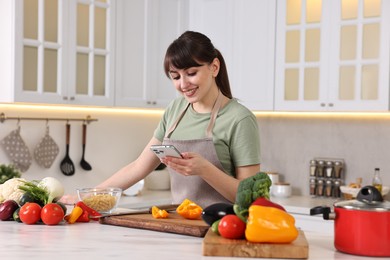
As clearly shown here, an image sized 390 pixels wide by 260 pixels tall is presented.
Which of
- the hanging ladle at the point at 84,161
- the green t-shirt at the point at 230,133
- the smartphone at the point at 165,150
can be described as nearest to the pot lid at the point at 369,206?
the smartphone at the point at 165,150

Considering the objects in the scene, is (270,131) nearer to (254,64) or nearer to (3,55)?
(254,64)

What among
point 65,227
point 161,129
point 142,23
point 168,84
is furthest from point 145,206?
point 65,227

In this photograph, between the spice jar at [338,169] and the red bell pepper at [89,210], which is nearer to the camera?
the red bell pepper at [89,210]

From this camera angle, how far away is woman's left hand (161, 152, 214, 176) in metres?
2.38

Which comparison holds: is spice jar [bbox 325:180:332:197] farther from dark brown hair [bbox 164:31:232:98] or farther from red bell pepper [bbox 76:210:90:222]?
red bell pepper [bbox 76:210:90:222]

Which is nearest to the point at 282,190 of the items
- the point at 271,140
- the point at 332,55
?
the point at 271,140

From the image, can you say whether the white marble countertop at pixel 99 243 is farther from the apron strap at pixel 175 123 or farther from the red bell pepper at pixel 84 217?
the apron strap at pixel 175 123

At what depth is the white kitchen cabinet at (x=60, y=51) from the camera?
3969mm

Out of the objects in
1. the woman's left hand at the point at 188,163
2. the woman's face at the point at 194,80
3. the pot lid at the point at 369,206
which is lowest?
the pot lid at the point at 369,206

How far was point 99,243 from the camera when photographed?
203 centimetres

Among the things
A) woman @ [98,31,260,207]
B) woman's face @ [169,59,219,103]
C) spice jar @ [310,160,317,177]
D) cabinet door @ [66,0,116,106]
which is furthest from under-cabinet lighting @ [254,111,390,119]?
woman's face @ [169,59,219,103]

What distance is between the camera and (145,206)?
4508 mm

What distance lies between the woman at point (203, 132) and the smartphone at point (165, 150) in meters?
0.07

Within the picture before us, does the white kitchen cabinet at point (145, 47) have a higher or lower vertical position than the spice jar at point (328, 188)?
higher
